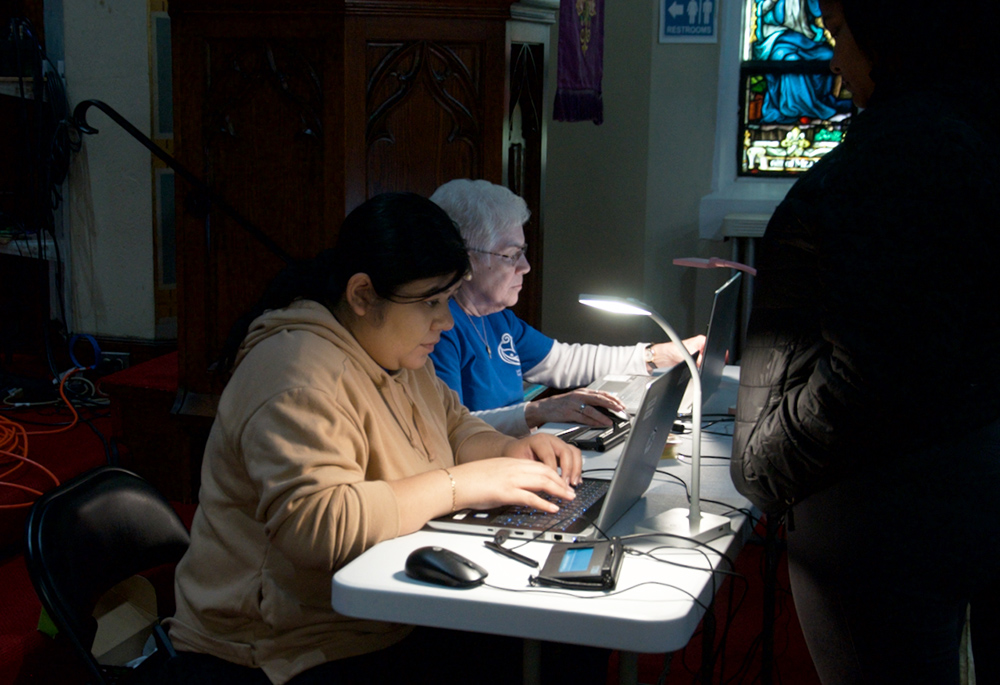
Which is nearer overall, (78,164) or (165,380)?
(165,380)

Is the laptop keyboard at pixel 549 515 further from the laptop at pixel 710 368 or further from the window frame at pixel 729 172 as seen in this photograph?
the window frame at pixel 729 172

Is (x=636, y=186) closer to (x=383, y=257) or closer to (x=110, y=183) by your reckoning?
(x=110, y=183)

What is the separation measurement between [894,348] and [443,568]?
656 millimetres

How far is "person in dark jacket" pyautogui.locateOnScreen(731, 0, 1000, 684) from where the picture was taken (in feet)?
3.82

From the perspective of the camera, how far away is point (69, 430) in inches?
148

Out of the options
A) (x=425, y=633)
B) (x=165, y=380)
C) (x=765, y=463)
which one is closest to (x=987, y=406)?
(x=765, y=463)

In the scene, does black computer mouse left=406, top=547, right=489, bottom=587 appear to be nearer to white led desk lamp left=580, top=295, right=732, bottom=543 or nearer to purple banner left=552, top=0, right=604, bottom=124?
white led desk lamp left=580, top=295, right=732, bottom=543

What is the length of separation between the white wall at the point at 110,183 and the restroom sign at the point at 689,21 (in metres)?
2.48

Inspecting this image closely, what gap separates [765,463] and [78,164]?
4.14 m

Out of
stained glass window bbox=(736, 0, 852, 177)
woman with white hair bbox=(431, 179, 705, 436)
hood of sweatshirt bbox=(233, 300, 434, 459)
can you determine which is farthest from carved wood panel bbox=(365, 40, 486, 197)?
stained glass window bbox=(736, 0, 852, 177)

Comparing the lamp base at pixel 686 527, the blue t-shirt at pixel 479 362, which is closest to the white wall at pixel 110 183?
the blue t-shirt at pixel 479 362

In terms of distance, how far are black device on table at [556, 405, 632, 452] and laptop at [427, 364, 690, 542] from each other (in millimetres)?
422

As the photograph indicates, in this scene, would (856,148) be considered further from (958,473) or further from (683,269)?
(683,269)

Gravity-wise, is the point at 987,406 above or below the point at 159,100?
below
